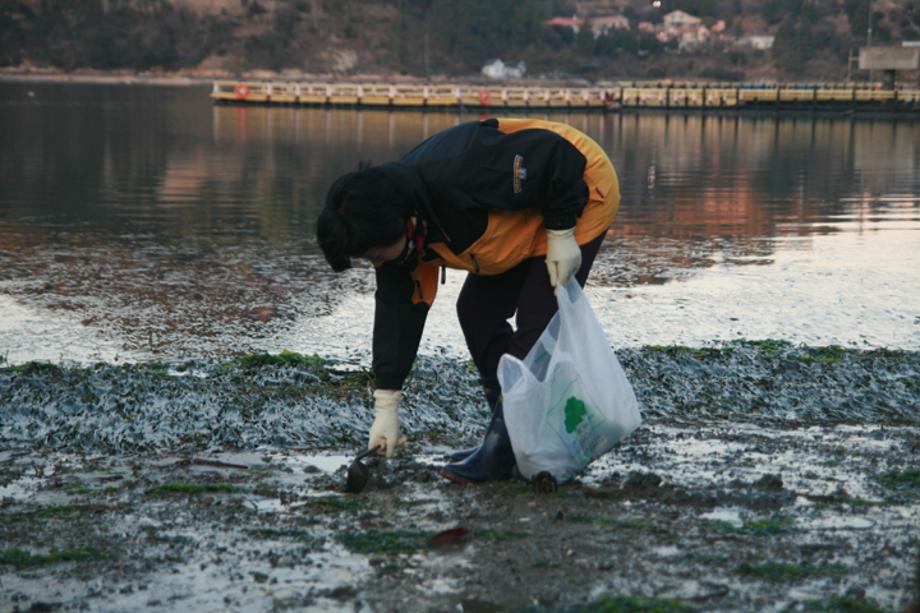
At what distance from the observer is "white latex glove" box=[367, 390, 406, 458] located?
4.26 meters

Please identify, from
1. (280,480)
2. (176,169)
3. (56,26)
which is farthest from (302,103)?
(56,26)

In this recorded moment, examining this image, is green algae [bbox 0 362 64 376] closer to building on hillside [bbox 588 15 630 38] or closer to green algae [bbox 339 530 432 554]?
green algae [bbox 339 530 432 554]

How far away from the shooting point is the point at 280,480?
4496mm

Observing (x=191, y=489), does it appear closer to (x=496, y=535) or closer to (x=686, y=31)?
(x=496, y=535)

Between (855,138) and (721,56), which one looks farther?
(721,56)

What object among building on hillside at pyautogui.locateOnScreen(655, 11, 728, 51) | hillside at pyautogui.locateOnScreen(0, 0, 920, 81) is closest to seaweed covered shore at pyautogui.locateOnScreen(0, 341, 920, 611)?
hillside at pyautogui.locateOnScreen(0, 0, 920, 81)

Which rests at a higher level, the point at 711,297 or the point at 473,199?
the point at 473,199

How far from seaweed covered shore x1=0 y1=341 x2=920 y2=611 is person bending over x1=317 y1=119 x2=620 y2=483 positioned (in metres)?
0.43

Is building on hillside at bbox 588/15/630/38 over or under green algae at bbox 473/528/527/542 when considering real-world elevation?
over

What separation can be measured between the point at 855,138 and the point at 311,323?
101 feet

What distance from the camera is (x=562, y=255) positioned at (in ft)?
13.3

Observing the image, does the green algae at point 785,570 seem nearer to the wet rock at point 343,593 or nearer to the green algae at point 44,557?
the wet rock at point 343,593

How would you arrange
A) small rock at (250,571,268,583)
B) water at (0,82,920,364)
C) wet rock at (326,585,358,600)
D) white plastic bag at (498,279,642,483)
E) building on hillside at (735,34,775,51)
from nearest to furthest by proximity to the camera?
wet rock at (326,585,358,600) < small rock at (250,571,268,583) < white plastic bag at (498,279,642,483) < water at (0,82,920,364) < building on hillside at (735,34,775,51)

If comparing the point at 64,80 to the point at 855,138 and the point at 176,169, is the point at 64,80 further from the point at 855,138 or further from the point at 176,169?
the point at 176,169
